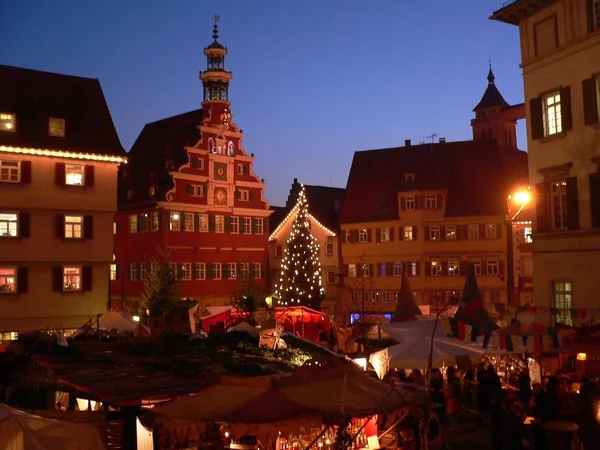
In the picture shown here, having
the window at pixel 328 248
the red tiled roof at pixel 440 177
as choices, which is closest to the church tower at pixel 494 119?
the red tiled roof at pixel 440 177

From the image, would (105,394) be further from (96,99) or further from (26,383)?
(96,99)

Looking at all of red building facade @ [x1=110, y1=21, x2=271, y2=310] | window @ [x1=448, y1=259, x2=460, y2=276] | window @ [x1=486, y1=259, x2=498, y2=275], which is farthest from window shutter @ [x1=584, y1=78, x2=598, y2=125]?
red building facade @ [x1=110, y1=21, x2=271, y2=310]

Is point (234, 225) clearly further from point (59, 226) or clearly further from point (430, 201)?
point (59, 226)

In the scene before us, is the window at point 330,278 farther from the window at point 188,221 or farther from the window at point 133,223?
the window at point 133,223

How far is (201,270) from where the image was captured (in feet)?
162

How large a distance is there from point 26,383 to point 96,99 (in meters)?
25.7

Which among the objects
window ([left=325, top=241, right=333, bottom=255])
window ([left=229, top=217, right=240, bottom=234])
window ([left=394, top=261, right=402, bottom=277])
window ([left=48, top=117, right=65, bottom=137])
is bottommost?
window ([left=394, top=261, right=402, bottom=277])

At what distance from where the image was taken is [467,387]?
76.1 ft

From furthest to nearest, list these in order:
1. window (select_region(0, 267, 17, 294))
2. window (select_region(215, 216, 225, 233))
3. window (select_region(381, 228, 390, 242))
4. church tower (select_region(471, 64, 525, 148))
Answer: church tower (select_region(471, 64, 525, 148)), window (select_region(381, 228, 390, 242)), window (select_region(215, 216, 225, 233)), window (select_region(0, 267, 17, 294))

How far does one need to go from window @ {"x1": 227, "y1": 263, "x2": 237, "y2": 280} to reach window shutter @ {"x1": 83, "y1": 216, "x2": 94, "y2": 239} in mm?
15832

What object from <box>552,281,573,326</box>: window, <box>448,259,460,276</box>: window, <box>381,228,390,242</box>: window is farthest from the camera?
<box>381,228,390,242</box>: window

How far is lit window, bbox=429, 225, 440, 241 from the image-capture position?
163 ft

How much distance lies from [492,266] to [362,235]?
9.40 m

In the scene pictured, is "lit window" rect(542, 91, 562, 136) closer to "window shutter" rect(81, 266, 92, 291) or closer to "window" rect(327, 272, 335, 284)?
"window shutter" rect(81, 266, 92, 291)
